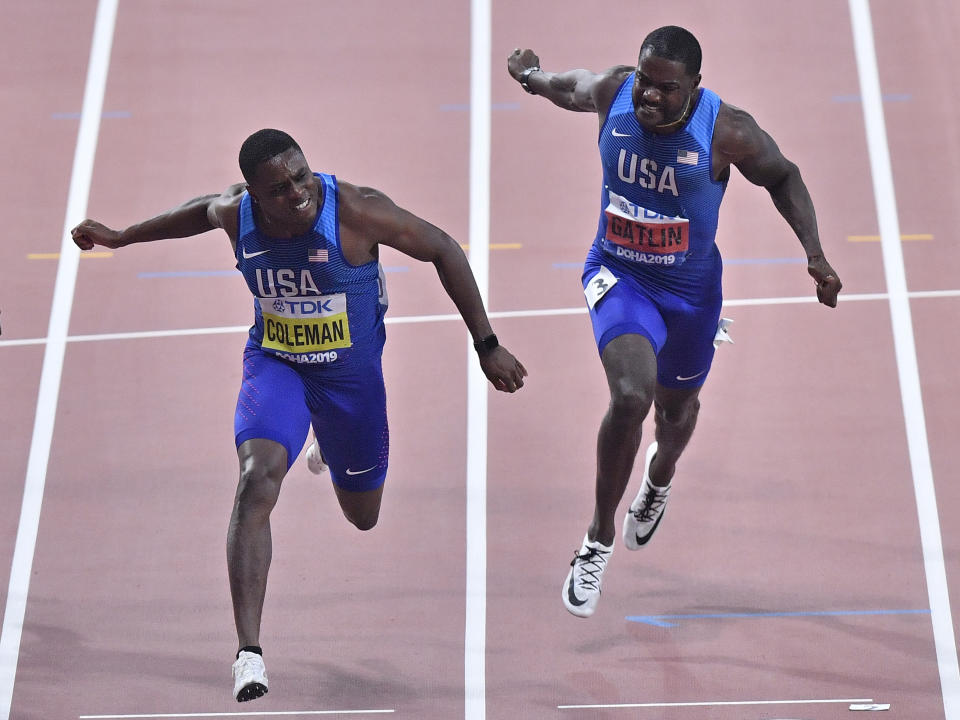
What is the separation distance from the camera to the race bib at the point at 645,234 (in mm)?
6992

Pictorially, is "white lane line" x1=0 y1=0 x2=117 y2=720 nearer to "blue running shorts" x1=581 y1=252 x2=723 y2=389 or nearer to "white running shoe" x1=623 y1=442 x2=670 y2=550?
"white running shoe" x1=623 y1=442 x2=670 y2=550

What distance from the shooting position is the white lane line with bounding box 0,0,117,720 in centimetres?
791

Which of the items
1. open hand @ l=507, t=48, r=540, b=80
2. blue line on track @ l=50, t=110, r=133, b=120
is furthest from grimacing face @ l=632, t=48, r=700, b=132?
blue line on track @ l=50, t=110, r=133, b=120

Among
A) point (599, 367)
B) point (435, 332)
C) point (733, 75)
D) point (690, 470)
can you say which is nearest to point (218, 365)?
point (435, 332)

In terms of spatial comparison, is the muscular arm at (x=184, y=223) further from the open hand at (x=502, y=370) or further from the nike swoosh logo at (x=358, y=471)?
the nike swoosh logo at (x=358, y=471)

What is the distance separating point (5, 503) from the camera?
8.59 meters

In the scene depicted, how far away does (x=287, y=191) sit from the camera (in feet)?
20.5

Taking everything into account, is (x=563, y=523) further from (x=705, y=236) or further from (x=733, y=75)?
(x=733, y=75)

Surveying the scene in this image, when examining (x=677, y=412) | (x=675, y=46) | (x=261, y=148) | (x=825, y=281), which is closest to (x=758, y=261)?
(x=677, y=412)

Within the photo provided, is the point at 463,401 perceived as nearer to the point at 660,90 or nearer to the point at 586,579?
the point at 586,579

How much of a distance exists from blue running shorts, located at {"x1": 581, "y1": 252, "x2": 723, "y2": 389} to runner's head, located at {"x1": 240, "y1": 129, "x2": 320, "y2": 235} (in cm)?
143

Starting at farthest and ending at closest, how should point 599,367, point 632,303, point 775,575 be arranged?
point 599,367 → point 775,575 → point 632,303

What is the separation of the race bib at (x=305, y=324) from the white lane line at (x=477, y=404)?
67.4 inches

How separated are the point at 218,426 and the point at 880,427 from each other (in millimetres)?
3727
